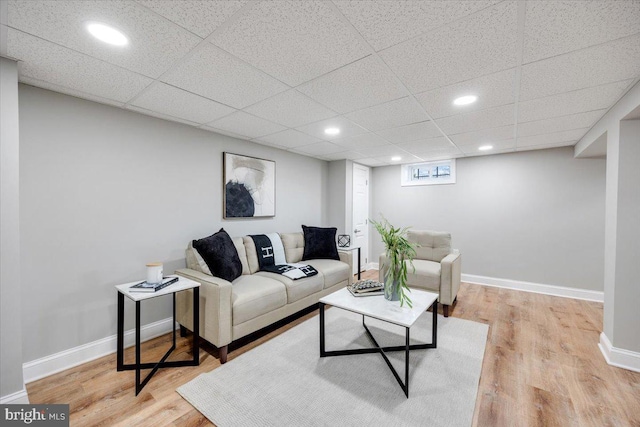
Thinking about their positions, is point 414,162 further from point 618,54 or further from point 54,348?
point 54,348

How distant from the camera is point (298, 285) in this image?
2887 mm

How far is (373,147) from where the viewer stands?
12.7 feet

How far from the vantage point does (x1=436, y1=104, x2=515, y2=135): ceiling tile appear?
2402mm

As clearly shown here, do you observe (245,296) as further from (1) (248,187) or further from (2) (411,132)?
(2) (411,132)

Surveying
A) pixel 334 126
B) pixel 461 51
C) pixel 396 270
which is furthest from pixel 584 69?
pixel 334 126

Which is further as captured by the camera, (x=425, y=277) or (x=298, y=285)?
(x=425, y=277)

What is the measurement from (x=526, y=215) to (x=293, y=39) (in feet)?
14.6

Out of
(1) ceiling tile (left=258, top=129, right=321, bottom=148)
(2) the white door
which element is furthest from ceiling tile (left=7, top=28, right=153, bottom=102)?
(2) the white door

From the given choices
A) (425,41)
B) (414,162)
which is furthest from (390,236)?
(414,162)

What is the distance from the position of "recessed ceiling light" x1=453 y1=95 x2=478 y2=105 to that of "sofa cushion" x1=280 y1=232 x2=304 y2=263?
2560mm

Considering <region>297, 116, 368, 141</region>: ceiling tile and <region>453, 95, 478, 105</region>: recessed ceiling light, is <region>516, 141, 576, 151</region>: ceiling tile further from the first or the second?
<region>297, 116, 368, 141</region>: ceiling tile

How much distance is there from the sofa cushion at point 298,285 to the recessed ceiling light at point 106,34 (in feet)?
7.46

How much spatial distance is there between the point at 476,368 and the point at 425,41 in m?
2.39

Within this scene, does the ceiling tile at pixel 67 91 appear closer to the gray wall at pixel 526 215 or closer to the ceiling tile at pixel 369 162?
the ceiling tile at pixel 369 162
